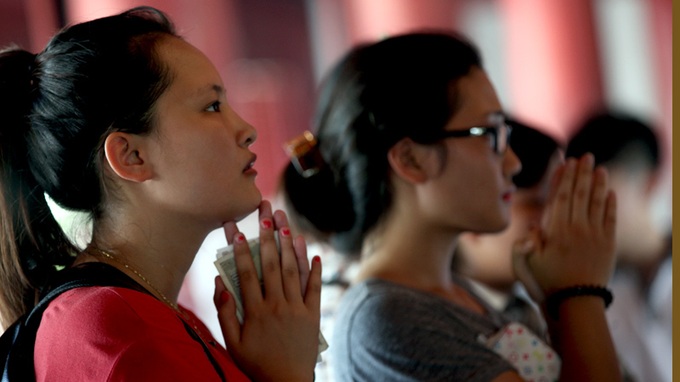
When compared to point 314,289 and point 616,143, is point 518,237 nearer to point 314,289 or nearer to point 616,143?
point 616,143

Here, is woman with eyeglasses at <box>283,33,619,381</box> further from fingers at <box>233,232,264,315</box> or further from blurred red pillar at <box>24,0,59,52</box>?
blurred red pillar at <box>24,0,59,52</box>

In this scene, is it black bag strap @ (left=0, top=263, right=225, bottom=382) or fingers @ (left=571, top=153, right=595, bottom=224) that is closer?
black bag strap @ (left=0, top=263, right=225, bottom=382)

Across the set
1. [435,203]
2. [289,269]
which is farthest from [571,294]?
[289,269]

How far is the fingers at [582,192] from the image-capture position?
160cm

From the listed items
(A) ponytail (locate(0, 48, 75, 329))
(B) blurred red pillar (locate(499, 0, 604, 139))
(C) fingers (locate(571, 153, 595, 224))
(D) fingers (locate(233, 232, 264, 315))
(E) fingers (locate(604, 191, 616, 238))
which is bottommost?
(B) blurred red pillar (locate(499, 0, 604, 139))

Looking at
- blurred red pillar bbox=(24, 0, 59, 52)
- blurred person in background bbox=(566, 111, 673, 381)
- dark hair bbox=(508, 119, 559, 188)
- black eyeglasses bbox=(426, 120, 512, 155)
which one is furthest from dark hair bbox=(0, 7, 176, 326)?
blurred red pillar bbox=(24, 0, 59, 52)

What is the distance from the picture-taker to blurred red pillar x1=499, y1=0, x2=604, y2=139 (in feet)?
19.4

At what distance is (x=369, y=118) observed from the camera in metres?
1.56

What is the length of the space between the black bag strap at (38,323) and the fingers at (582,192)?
0.86 metres

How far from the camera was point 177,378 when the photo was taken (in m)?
0.91

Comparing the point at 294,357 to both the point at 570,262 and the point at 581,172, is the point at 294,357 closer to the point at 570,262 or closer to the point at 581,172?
the point at 570,262

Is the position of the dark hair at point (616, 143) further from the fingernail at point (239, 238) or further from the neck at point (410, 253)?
the fingernail at point (239, 238)

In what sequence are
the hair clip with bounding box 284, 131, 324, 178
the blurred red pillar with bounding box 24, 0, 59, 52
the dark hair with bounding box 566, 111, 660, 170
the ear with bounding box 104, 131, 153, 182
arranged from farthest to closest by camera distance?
the blurred red pillar with bounding box 24, 0, 59, 52 < the dark hair with bounding box 566, 111, 660, 170 < the hair clip with bounding box 284, 131, 324, 178 < the ear with bounding box 104, 131, 153, 182

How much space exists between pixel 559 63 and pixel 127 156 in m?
5.20
